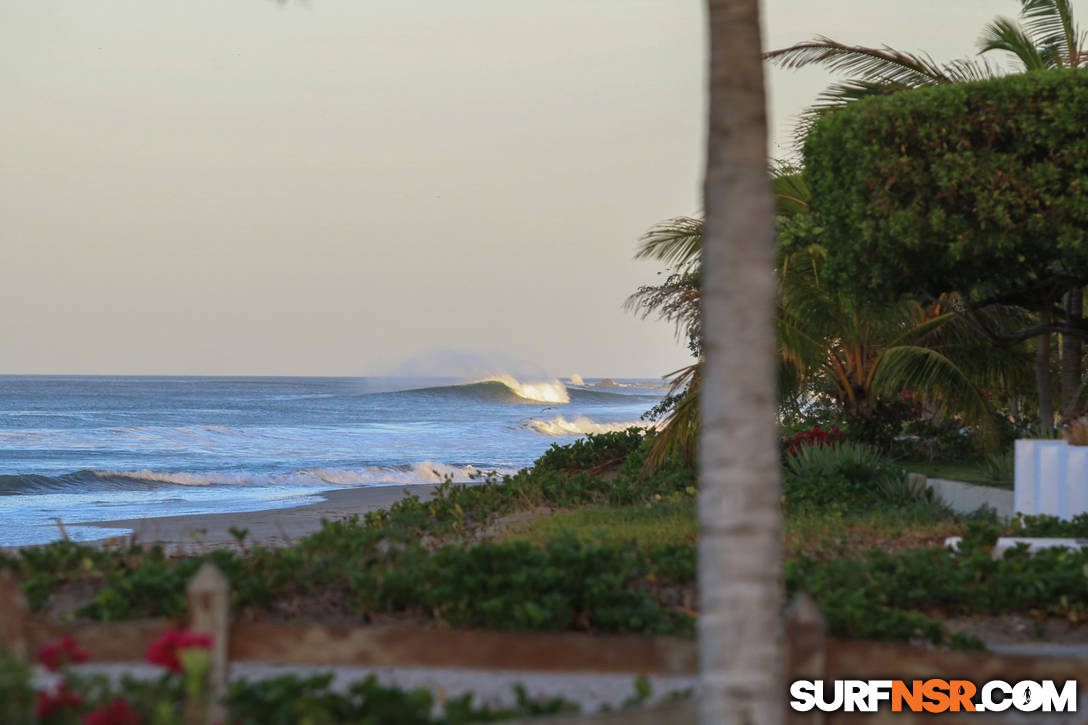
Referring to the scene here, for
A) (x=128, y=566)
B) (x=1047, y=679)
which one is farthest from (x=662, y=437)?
(x=1047, y=679)

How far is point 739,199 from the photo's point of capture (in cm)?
281

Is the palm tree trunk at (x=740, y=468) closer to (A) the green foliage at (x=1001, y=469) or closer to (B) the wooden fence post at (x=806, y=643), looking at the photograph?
(B) the wooden fence post at (x=806, y=643)

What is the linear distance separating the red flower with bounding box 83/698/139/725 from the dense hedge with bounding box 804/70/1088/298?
8.32 meters

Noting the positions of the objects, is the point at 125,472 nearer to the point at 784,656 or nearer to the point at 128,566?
the point at 128,566

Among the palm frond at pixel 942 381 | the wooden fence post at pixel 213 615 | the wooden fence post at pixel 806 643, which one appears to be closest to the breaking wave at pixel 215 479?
the palm frond at pixel 942 381

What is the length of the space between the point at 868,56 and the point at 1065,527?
7.81 m

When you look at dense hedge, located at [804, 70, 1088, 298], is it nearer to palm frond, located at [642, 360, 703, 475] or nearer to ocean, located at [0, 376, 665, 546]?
palm frond, located at [642, 360, 703, 475]

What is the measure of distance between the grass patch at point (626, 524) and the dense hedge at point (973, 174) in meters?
3.31

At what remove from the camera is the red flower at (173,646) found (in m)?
3.09

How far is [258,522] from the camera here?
14.3 m

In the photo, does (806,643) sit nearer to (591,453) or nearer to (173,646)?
(173,646)

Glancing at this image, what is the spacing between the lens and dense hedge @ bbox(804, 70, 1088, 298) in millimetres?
9289

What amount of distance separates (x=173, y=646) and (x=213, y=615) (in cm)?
18

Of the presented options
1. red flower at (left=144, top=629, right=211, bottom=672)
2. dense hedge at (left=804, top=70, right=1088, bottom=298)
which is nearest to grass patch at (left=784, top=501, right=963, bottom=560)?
dense hedge at (left=804, top=70, right=1088, bottom=298)
